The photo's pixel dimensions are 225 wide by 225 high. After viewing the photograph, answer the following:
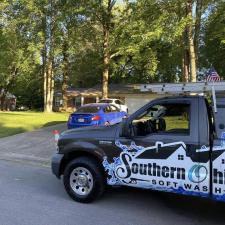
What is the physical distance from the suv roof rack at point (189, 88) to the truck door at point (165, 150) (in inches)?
6.2

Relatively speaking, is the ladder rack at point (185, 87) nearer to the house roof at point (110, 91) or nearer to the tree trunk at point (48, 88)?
the tree trunk at point (48, 88)

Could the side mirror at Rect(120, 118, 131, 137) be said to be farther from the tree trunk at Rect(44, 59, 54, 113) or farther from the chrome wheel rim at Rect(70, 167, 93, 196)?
the tree trunk at Rect(44, 59, 54, 113)

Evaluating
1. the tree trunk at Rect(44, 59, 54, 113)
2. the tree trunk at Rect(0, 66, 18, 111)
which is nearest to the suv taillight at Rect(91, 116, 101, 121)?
the tree trunk at Rect(44, 59, 54, 113)

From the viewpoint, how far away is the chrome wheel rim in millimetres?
6828

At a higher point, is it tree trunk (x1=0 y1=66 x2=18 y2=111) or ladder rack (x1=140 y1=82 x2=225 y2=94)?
tree trunk (x1=0 y1=66 x2=18 y2=111)

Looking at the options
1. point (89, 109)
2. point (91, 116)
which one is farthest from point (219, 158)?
point (89, 109)

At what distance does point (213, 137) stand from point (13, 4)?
37.1 m

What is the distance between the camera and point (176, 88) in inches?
245

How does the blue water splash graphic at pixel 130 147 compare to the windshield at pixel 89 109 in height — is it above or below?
below

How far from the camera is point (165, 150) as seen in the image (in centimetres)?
604

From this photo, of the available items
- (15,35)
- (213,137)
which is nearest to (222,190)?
(213,137)

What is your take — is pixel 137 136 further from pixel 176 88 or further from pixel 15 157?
pixel 15 157

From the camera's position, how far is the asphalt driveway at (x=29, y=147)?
11791mm

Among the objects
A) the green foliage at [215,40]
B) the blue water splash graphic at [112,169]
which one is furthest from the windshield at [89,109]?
the blue water splash graphic at [112,169]
